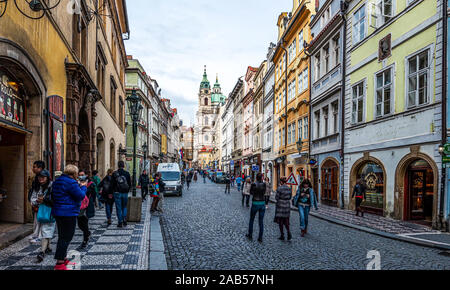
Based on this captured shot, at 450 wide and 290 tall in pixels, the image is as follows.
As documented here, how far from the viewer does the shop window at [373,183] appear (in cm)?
1634

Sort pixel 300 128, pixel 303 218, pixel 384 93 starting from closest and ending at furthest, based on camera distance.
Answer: pixel 303 218
pixel 384 93
pixel 300 128

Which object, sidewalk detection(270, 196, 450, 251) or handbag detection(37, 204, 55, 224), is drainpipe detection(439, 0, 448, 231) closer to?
sidewalk detection(270, 196, 450, 251)

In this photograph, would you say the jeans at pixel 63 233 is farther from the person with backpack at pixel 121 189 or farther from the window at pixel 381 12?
the window at pixel 381 12

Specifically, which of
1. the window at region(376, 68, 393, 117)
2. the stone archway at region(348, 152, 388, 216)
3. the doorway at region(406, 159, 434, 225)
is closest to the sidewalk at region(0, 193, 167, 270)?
the doorway at region(406, 159, 434, 225)

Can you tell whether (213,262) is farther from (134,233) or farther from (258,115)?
(258,115)

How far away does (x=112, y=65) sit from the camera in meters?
26.5

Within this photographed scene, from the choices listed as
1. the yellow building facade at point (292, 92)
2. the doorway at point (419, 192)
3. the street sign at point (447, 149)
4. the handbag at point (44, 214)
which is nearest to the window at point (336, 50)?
the yellow building facade at point (292, 92)

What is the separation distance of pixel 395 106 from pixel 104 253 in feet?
40.8

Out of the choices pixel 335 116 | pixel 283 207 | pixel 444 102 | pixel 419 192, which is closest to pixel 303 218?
pixel 283 207

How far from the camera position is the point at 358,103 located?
1830cm

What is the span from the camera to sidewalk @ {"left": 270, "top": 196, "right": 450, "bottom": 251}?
980 centimetres

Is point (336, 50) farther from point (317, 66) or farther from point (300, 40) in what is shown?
point (300, 40)

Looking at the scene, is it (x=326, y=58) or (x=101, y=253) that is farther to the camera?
(x=326, y=58)

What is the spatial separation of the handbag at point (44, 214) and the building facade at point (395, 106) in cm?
1140
